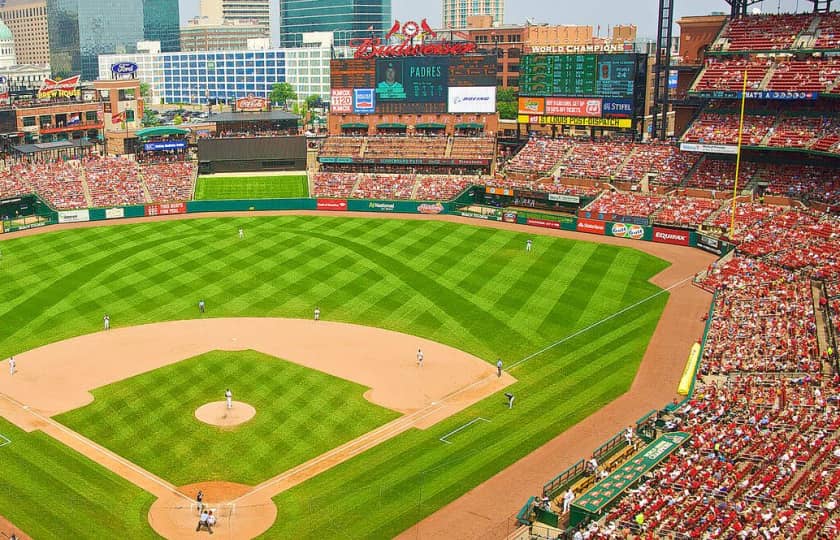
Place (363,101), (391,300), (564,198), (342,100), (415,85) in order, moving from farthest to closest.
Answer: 1. (342,100)
2. (363,101)
3. (415,85)
4. (564,198)
5. (391,300)

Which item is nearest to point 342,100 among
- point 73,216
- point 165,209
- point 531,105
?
point 531,105

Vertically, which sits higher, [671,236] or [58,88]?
[58,88]

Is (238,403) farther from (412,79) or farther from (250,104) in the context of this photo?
(250,104)

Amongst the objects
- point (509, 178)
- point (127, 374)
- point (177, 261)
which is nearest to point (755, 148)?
point (509, 178)

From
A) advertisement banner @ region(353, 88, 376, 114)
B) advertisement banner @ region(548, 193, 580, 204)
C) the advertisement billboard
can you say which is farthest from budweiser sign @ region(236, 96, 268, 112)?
advertisement banner @ region(548, 193, 580, 204)

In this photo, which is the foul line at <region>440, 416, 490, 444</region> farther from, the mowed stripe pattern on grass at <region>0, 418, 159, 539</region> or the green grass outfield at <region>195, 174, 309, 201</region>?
the green grass outfield at <region>195, 174, 309, 201</region>

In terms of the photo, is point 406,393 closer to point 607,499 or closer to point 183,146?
point 607,499
